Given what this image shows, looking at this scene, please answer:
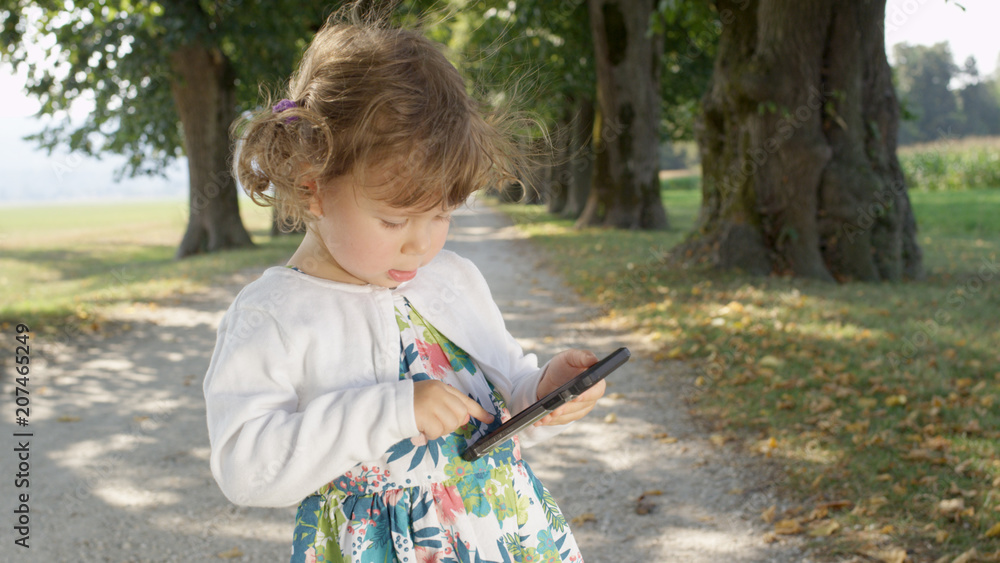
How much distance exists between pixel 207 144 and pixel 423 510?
46.0 feet

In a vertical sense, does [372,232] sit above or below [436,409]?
above

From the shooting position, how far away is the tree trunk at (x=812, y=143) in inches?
297

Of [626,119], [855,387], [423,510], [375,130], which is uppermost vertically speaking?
[626,119]

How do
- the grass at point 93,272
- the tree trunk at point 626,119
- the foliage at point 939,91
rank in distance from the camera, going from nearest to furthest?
the grass at point 93,272 < the tree trunk at point 626,119 < the foliage at point 939,91

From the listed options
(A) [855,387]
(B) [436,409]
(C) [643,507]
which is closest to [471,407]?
(B) [436,409]

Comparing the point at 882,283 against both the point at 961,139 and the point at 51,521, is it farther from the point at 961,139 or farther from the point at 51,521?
the point at 961,139

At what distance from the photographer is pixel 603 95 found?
1518 centimetres

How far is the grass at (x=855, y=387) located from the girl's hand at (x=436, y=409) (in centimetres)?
213

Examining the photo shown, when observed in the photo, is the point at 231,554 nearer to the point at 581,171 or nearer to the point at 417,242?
the point at 417,242

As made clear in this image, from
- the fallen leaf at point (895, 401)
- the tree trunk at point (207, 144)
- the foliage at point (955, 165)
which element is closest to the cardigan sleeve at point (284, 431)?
the fallen leaf at point (895, 401)

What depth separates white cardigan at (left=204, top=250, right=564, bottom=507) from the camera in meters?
1.33

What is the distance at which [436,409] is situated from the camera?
1341 millimetres

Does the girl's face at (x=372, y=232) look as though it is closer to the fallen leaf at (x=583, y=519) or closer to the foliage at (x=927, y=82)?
the fallen leaf at (x=583, y=519)

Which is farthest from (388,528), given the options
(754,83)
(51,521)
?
Answer: (754,83)
